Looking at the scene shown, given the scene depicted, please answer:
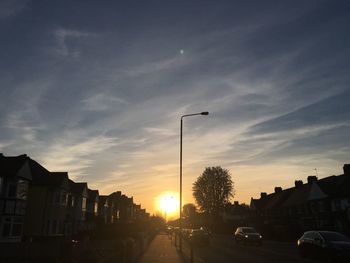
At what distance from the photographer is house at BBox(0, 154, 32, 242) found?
3525 cm

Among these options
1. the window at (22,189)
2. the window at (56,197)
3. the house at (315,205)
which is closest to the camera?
the window at (22,189)

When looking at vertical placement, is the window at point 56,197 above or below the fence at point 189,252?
above

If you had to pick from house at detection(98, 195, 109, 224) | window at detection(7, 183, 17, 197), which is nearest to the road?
window at detection(7, 183, 17, 197)

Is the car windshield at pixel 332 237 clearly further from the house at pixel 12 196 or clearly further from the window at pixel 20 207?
the window at pixel 20 207

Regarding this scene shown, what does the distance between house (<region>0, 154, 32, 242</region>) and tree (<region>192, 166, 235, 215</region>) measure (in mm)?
49611

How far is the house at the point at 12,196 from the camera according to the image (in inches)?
1388

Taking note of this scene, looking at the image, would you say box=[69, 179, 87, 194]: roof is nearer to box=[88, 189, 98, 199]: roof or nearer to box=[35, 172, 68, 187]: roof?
box=[35, 172, 68, 187]: roof

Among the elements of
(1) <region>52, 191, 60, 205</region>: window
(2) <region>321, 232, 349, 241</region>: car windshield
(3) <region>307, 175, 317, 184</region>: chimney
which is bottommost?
(2) <region>321, 232, 349, 241</region>: car windshield

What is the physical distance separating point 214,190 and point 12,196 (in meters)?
52.1

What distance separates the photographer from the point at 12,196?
3638 cm

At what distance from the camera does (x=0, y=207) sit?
34969mm

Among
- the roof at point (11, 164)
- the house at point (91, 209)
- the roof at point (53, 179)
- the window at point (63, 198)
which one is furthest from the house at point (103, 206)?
the roof at point (11, 164)

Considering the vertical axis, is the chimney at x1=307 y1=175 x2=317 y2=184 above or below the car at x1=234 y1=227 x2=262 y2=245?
above

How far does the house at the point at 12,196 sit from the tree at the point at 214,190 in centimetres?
4961
